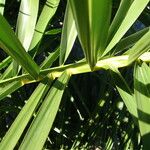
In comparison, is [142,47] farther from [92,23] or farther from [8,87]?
[8,87]

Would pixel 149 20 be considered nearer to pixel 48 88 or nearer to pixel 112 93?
pixel 112 93

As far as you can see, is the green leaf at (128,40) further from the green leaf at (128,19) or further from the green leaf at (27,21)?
the green leaf at (27,21)

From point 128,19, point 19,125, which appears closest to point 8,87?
point 19,125

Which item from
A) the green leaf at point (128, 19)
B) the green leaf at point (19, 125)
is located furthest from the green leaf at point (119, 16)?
the green leaf at point (19, 125)

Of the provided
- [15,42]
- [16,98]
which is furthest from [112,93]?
[15,42]

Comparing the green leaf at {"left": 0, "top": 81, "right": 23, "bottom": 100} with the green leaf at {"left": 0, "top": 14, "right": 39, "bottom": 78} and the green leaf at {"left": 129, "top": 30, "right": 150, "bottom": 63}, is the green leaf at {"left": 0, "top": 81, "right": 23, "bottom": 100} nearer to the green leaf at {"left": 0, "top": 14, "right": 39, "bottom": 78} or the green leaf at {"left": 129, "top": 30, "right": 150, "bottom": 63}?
the green leaf at {"left": 0, "top": 14, "right": 39, "bottom": 78}

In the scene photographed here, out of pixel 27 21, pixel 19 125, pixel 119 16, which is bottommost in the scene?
pixel 19 125
